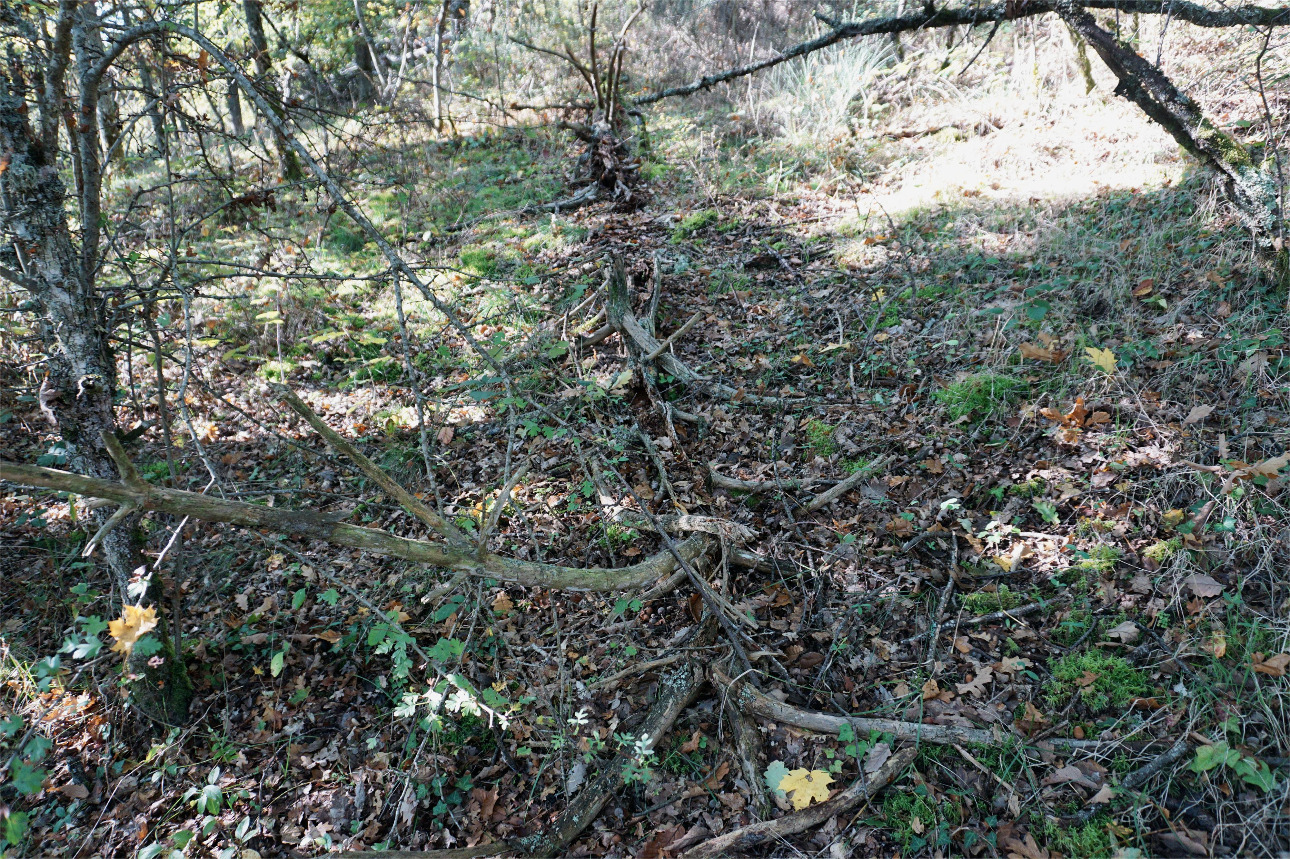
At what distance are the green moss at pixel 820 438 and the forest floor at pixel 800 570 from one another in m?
0.02

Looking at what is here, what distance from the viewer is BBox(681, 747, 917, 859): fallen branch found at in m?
2.50

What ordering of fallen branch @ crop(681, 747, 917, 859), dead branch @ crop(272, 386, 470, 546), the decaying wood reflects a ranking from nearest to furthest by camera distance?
dead branch @ crop(272, 386, 470, 546) < fallen branch @ crop(681, 747, 917, 859) < the decaying wood

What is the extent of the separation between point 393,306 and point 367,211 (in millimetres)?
2880

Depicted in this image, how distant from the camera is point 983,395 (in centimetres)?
404

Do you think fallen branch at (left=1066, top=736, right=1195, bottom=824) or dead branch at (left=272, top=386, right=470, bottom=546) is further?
fallen branch at (left=1066, top=736, right=1195, bottom=824)

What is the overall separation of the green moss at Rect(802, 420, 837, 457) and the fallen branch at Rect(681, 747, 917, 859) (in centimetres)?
197

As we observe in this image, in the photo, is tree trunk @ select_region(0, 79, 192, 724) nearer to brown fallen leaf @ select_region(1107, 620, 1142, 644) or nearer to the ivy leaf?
the ivy leaf

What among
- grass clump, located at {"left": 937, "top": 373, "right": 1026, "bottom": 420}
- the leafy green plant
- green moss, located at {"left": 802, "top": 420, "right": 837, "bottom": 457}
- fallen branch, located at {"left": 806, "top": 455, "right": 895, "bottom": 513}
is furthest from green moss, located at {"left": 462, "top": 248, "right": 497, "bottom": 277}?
the leafy green plant

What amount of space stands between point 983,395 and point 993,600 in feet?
4.74

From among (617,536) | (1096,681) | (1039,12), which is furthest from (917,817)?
(1039,12)

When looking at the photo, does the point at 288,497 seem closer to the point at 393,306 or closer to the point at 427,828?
the point at 427,828

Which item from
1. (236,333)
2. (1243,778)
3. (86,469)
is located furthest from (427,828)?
(236,333)

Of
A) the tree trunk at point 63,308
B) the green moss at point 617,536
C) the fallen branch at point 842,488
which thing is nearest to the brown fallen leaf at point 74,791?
the tree trunk at point 63,308

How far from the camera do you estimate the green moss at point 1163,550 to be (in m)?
2.92
